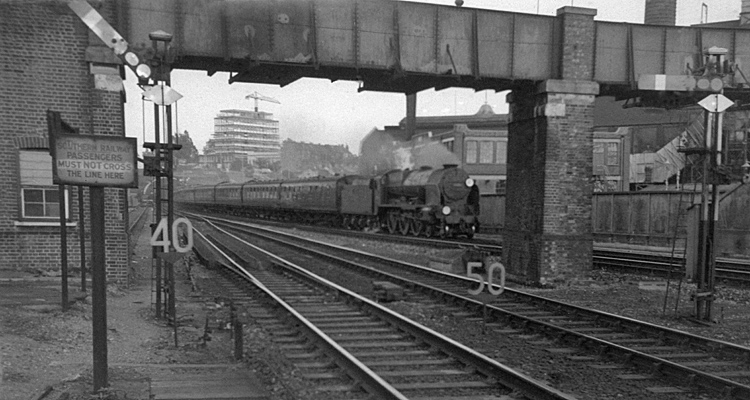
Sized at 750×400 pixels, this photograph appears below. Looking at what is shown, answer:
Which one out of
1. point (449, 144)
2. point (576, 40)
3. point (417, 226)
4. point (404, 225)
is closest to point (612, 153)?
point (449, 144)

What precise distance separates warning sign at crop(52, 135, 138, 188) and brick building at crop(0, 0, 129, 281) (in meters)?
5.82

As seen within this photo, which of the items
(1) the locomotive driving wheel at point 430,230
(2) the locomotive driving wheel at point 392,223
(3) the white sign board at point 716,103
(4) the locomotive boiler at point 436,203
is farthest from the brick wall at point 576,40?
(2) the locomotive driving wheel at point 392,223

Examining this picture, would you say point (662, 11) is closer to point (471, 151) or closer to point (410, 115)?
point (471, 151)

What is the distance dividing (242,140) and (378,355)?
10901 centimetres

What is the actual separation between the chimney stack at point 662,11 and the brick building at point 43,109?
15.4m

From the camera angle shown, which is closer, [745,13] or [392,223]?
[392,223]

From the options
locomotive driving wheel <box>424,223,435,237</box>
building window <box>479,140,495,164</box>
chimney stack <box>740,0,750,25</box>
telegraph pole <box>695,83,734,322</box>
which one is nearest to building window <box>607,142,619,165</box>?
building window <box>479,140,495,164</box>

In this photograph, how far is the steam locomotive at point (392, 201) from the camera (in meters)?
23.8

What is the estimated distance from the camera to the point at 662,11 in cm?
1762

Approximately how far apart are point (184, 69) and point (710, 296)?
1083 centimetres

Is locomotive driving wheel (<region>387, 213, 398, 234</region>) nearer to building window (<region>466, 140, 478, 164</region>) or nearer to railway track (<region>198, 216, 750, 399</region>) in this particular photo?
railway track (<region>198, 216, 750, 399</region>)

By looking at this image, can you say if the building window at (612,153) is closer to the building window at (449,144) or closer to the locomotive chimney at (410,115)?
the building window at (449,144)

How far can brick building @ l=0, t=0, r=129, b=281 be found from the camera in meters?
10.5

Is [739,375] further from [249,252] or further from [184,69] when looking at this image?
[249,252]
